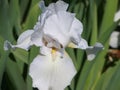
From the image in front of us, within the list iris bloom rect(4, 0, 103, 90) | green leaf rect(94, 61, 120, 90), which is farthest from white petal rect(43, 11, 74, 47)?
green leaf rect(94, 61, 120, 90)

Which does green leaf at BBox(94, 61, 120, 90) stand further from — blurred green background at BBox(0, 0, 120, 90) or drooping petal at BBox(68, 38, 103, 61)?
drooping petal at BBox(68, 38, 103, 61)

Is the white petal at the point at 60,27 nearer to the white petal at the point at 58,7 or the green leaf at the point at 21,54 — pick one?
the white petal at the point at 58,7

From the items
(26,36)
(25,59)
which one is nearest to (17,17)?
(25,59)

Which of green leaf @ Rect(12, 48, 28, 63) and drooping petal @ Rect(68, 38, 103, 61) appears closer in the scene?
drooping petal @ Rect(68, 38, 103, 61)

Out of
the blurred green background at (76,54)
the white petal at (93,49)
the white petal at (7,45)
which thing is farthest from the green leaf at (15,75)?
the white petal at (93,49)

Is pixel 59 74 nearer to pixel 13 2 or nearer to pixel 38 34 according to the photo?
pixel 38 34

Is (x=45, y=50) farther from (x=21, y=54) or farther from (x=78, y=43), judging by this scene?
(x=21, y=54)
